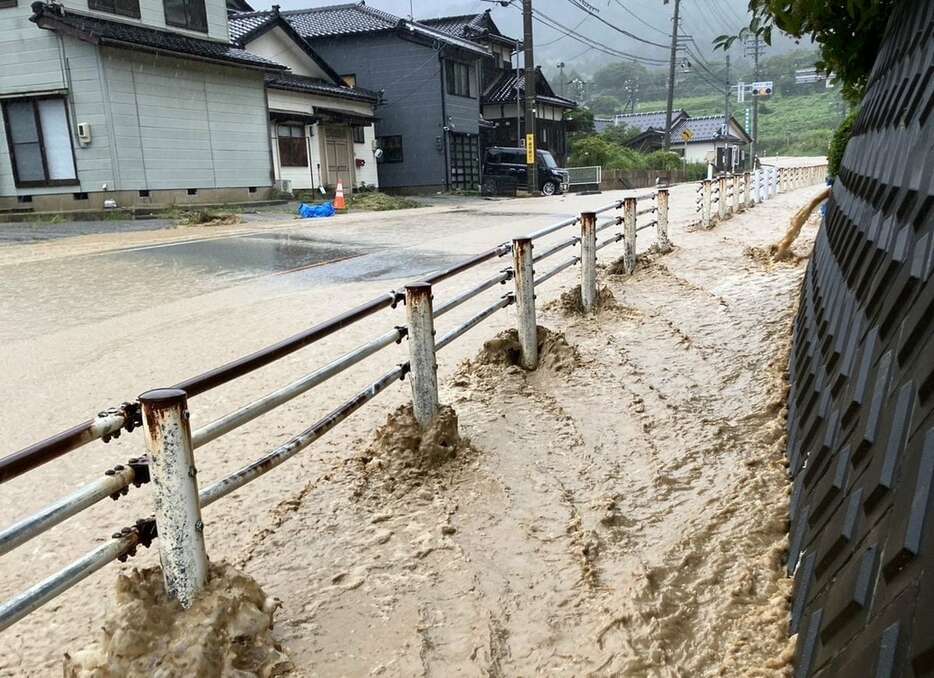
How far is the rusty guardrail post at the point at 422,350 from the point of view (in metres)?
3.99

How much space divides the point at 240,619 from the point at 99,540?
168 centimetres

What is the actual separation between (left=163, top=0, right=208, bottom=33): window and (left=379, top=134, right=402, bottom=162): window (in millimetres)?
12940

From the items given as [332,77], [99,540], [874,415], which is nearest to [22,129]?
[332,77]

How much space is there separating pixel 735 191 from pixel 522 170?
1636cm

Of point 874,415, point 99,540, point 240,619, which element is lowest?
point 99,540

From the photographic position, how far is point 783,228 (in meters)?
15.8

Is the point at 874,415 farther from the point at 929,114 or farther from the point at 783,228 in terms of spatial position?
the point at 783,228

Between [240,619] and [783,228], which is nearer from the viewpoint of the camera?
[240,619]

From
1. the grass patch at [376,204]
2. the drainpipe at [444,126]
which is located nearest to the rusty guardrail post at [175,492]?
the grass patch at [376,204]

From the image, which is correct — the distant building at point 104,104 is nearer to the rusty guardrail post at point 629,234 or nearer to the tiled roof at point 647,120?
the rusty guardrail post at point 629,234

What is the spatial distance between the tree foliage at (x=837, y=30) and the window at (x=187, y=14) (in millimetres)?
19464

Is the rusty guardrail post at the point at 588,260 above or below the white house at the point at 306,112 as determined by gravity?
below

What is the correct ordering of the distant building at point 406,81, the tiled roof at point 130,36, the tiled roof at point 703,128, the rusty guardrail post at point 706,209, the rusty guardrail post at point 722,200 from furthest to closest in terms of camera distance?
the tiled roof at point 703,128 → the distant building at point 406,81 → the tiled roof at point 130,36 → the rusty guardrail post at point 722,200 → the rusty guardrail post at point 706,209

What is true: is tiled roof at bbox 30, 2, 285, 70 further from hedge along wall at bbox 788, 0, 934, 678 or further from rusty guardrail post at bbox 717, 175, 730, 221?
→ hedge along wall at bbox 788, 0, 934, 678
